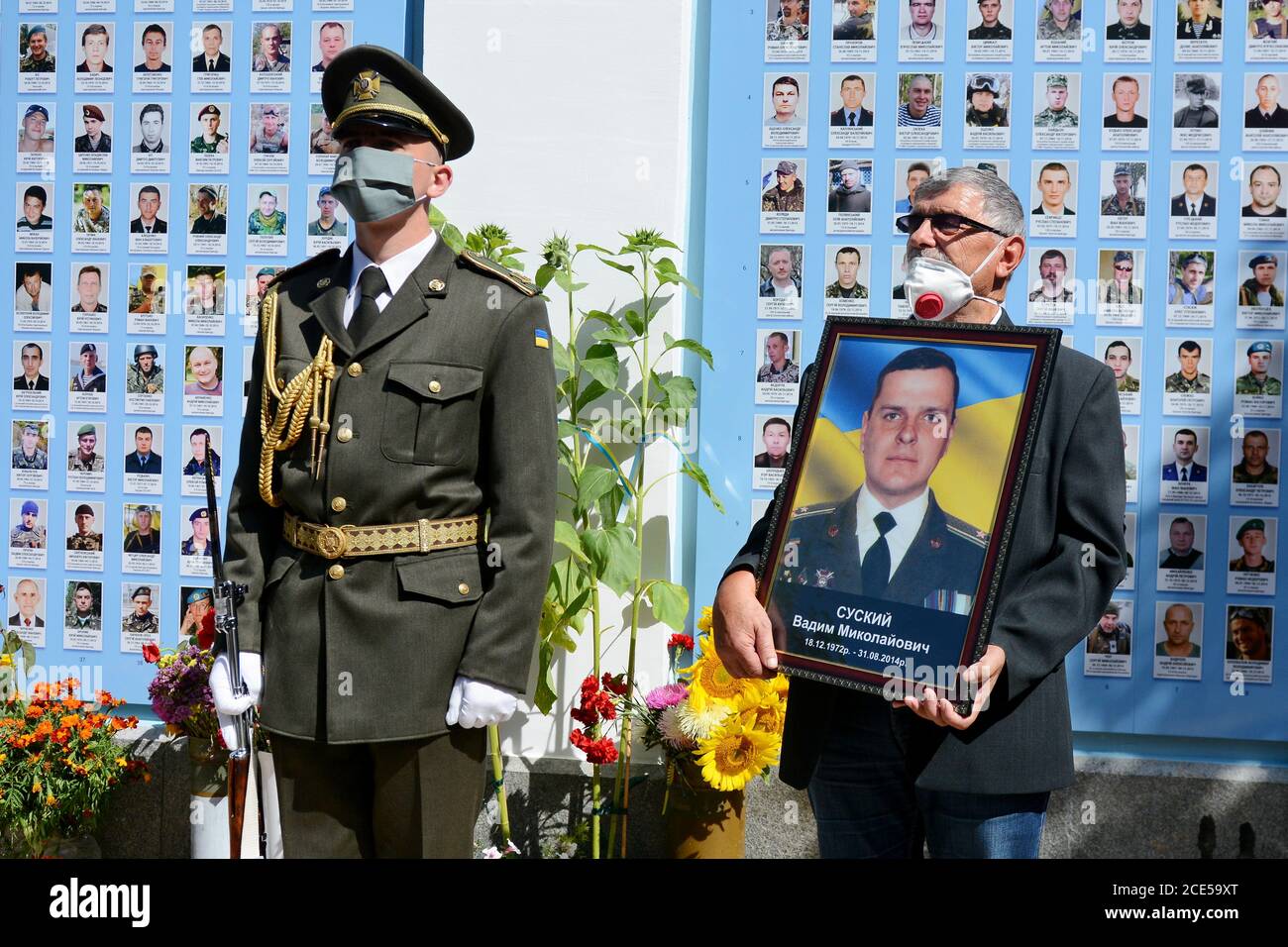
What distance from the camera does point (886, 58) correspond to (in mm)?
3998

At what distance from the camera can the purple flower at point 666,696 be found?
3.74 m

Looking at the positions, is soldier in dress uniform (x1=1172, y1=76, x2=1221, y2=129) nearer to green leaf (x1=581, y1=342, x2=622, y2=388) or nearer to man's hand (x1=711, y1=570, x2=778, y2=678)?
green leaf (x1=581, y1=342, x2=622, y2=388)

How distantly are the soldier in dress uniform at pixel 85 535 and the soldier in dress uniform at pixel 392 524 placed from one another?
2.08 m

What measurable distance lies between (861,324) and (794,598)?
0.52 m

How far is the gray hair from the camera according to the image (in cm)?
228

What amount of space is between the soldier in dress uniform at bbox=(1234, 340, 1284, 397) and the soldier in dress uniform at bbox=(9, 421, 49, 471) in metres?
4.16

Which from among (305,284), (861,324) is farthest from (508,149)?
(861,324)

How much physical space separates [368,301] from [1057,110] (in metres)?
2.51

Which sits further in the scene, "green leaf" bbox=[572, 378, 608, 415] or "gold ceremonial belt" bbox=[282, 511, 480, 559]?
"green leaf" bbox=[572, 378, 608, 415]

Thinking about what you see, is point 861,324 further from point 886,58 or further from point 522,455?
point 886,58

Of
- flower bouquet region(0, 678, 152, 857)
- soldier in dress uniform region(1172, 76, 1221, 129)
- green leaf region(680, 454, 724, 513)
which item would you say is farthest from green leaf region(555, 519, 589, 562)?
soldier in dress uniform region(1172, 76, 1221, 129)

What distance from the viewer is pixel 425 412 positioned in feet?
8.23

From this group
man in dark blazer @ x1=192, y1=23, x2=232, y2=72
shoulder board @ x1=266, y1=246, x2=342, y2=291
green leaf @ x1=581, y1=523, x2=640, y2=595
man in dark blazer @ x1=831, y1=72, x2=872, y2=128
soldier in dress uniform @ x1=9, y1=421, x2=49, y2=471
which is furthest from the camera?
soldier in dress uniform @ x1=9, y1=421, x2=49, y2=471

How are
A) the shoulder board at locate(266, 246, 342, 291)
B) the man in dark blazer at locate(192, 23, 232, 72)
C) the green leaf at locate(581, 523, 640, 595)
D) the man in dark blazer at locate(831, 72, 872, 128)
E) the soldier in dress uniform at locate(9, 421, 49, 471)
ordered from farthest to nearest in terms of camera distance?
the soldier in dress uniform at locate(9, 421, 49, 471)
the man in dark blazer at locate(192, 23, 232, 72)
the man in dark blazer at locate(831, 72, 872, 128)
the green leaf at locate(581, 523, 640, 595)
the shoulder board at locate(266, 246, 342, 291)
